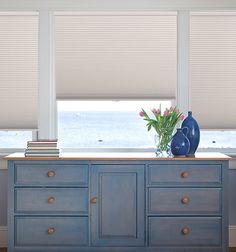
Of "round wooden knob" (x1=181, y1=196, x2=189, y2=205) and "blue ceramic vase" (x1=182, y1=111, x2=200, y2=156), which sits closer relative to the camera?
"round wooden knob" (x1=181, y1=196, x2=189, y2=205)

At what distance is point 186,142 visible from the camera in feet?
13.3

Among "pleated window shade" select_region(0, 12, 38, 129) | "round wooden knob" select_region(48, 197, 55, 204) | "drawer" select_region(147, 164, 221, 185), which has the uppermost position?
"pleated window shade" select_region(0, 12, 38, 129)

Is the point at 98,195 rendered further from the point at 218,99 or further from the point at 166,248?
the point at 218,99

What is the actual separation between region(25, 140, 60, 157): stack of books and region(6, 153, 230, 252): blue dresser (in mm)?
69

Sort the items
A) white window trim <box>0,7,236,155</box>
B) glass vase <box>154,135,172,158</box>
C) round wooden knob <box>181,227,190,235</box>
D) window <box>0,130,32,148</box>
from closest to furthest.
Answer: round wooden knob <box>181,227,190,235</box> → glass vase <box>154,135,172,158</box> → white window trim <box>0,7,236,155</box> → window <box>0,130,32,148</box>

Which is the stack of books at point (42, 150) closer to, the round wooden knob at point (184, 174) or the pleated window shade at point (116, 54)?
the pleated window shade at point (116, 54)

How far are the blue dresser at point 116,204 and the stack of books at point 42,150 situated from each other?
69mm

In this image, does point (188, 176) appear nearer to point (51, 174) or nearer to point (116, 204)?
point (116, 204)

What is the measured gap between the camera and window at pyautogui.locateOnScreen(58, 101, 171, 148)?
185 inches

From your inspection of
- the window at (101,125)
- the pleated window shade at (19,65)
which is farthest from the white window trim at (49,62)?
the window at (101,125)

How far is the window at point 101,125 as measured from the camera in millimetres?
4688

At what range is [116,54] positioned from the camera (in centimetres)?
454

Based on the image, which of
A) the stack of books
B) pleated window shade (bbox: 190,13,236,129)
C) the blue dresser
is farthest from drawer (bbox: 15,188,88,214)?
pleated window shade (bbox: 190,13,236,129)

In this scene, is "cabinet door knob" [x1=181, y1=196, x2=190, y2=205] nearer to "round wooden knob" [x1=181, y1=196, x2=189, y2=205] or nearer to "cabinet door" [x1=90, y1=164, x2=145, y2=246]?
"round wooden knob" [x1=181, y1=196, x2=189, y2=205]
